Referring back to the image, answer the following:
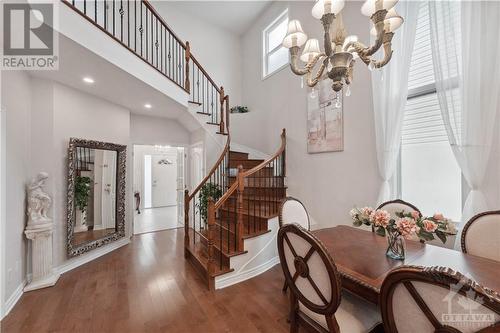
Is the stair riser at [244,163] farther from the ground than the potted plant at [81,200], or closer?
farther from the ground

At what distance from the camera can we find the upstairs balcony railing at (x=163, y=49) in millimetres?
4180

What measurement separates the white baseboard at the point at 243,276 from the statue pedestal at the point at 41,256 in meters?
2.12

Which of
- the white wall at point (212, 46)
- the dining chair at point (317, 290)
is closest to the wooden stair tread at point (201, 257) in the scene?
the dining chair at point (317, 290)

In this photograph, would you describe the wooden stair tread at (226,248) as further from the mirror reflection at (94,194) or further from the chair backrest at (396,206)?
the mirror reflection at (94,194)

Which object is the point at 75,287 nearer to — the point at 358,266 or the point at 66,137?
the point at 66,137

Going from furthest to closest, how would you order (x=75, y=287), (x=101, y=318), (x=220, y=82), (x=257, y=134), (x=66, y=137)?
(x=220, y=82), (x=257, y=134), (x=66, y=137), (x=75, y=287), (x=101, y=318)

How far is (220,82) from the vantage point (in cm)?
593

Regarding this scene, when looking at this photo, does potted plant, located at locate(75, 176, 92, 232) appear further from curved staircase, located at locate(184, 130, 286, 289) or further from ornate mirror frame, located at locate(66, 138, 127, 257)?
curved staircase, located at locate(184, 130, 286, 289)

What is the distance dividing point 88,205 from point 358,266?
4052 mm

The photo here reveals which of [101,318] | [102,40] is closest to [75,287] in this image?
[101,318]

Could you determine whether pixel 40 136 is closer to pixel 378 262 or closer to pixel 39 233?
pixel 39 233

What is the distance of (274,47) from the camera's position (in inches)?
199

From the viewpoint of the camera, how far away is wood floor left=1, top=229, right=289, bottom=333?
1.96m

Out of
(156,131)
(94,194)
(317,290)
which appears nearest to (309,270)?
(317,290)
